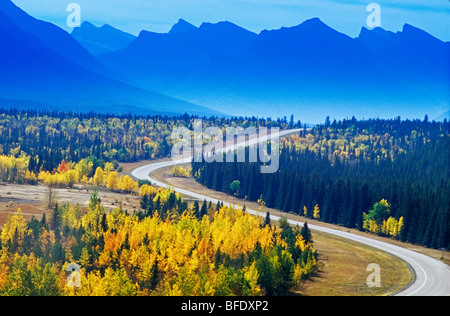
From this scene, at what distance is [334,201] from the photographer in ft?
509

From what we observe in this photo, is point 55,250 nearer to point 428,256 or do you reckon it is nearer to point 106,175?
point 428,256

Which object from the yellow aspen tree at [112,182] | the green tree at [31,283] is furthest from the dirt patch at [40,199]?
the green tree at [31,283]

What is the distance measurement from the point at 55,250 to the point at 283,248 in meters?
35.6

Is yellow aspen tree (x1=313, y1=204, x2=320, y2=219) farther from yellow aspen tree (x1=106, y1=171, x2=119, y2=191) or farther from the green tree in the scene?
the green tree

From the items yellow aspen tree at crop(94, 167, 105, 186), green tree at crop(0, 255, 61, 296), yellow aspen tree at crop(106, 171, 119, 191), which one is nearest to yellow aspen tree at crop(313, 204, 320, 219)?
yellow aspen tree at crop(106, 171, 119, 191)

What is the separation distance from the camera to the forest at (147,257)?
230 feet

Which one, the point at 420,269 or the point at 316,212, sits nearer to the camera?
the point at 420,269

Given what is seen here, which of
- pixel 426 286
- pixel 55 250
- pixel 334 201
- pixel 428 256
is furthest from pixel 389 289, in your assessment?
pixel 334 201

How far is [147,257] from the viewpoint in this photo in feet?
270

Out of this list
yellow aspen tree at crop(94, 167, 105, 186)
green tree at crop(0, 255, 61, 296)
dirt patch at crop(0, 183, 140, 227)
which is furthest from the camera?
yellow aspen tree at crop(94, 167, 105, 186)

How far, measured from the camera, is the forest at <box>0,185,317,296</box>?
230ft

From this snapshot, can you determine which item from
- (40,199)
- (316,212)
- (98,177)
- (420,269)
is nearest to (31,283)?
(420,269)

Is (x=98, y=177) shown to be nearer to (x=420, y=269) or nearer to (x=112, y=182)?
(x=112, y=182)

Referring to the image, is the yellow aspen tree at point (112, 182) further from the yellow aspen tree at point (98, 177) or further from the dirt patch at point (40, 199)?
the yellow aspen tree at point (98, 177)
